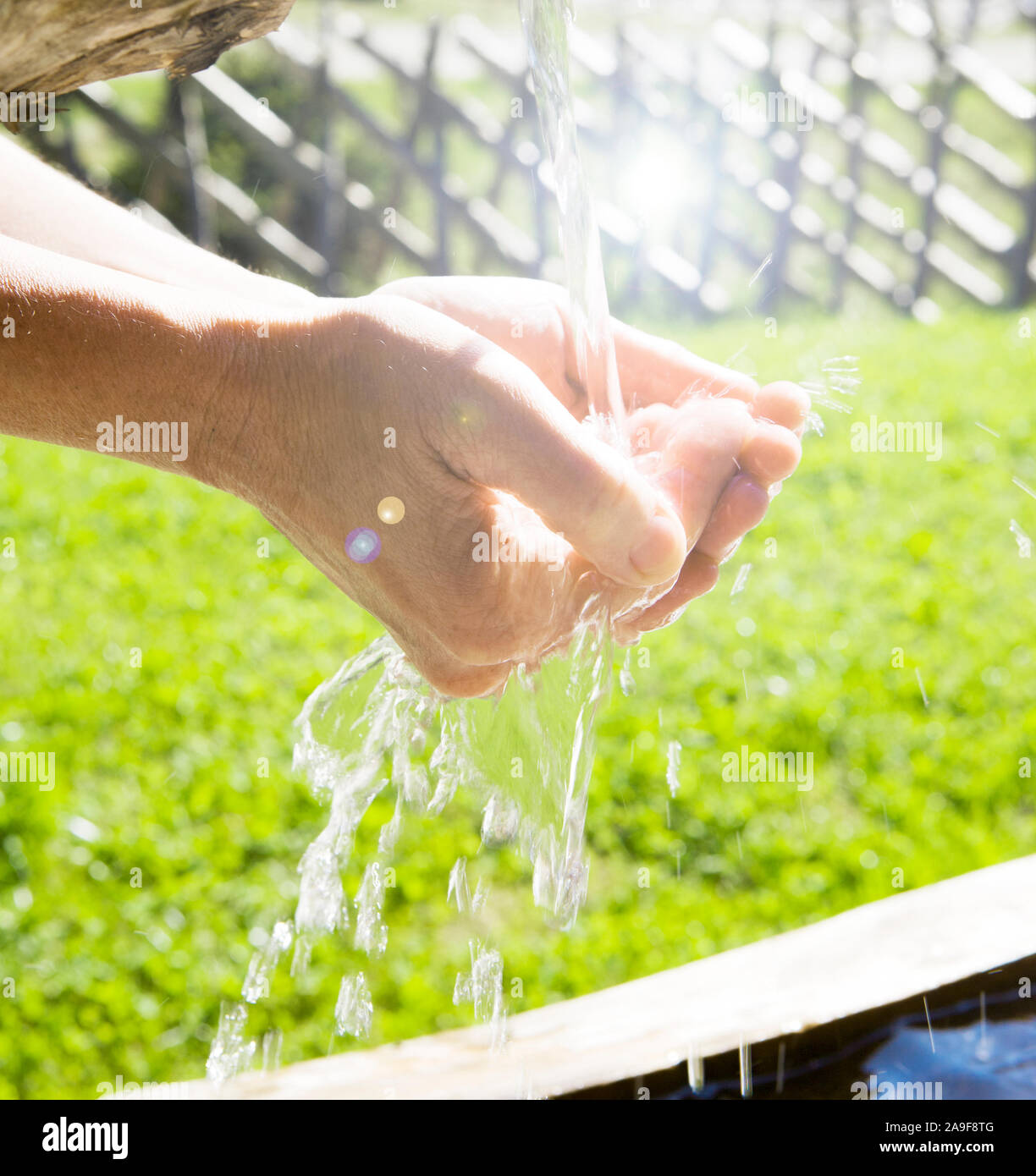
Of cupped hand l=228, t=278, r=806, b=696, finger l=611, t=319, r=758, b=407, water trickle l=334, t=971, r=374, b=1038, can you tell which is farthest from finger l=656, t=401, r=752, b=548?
water trickle l=334, t=971, r=374, b=1038

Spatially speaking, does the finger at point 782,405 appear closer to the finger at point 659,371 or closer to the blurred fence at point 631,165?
the finger at point 659,371

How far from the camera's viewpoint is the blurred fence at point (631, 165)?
23.9 ft

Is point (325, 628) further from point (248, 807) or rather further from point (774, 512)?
point (774, 512)

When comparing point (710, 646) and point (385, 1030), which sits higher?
point (710, 646)

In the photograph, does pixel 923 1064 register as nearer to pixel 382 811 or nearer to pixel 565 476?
pixel 565 476

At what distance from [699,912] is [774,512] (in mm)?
2443

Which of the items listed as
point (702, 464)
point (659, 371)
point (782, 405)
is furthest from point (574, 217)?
point (702, 464)

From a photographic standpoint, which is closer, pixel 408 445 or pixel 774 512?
pixel 408 445

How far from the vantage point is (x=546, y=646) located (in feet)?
5.48

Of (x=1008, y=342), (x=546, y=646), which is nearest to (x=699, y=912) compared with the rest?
(x=546, y=646)

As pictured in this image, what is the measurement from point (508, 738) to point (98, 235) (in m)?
1.02

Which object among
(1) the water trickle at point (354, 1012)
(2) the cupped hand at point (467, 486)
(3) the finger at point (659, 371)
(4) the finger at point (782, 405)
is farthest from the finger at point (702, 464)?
(1) the water trickle at point (354, 1012)

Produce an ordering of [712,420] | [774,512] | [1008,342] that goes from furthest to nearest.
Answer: [1008,342] < [774,512] < [712,420]

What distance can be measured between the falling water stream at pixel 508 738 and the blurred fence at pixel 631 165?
5.32 meters
